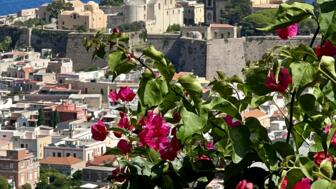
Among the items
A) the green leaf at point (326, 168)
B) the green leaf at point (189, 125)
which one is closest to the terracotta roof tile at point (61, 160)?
the green leaf at point (189, 125)

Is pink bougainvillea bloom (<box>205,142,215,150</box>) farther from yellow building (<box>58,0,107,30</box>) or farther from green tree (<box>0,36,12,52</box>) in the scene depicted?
green tree (<box>0,36,12,52</box>)

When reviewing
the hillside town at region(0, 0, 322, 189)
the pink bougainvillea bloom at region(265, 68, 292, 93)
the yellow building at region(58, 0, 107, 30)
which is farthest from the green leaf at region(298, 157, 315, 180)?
the yellow building at region(58, 0, 107, 30)

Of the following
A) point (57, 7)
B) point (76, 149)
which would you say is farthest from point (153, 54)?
point (57, 7)

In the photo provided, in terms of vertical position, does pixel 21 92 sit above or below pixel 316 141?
below

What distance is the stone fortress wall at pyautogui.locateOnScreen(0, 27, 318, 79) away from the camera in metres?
24.4

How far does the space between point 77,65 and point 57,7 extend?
253 centimetres

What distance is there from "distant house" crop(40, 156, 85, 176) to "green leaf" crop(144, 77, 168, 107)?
1511 cm

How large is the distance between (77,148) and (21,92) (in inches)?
220

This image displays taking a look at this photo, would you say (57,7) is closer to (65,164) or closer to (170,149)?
(65,164)

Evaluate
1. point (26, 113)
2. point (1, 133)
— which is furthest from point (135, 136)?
point (26, 113)

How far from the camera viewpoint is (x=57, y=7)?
1094 inches

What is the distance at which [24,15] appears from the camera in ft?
95.9

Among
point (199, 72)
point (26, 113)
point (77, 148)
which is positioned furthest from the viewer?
point (199, 72)

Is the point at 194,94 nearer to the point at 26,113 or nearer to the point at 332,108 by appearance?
the point at 332,108
